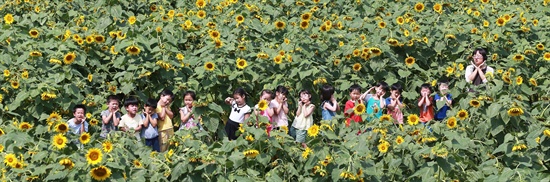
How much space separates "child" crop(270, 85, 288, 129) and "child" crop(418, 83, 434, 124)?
54.8 inches

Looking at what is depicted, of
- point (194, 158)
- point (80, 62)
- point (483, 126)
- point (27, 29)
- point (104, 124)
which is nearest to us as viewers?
point (194, 158)

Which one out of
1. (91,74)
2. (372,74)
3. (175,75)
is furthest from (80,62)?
(372,74)

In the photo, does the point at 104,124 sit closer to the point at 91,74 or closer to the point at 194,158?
the point at 91,74

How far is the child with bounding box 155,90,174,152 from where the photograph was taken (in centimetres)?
852

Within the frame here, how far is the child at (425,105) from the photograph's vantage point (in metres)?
9.05

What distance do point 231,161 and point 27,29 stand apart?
525 cm

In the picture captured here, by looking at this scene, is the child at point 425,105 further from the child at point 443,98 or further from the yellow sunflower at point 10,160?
the yellow sunflower at point 10,160

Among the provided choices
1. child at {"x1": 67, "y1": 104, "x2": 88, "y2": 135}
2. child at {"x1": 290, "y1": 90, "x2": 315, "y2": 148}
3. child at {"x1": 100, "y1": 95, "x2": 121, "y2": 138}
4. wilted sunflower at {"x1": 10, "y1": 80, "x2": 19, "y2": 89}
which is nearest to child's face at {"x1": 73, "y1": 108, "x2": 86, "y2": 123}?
child at {"x1": 67, "y1": 104, "x2": 88, "y2": 135}

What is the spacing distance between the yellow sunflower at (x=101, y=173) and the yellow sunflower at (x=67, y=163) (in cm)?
18

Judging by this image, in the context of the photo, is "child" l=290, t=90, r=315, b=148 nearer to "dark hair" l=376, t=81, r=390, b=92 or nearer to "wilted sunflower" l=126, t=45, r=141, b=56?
"dark hair" l=376, t=81, r=390, b=92

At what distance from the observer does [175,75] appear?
948cm

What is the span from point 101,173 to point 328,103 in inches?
132

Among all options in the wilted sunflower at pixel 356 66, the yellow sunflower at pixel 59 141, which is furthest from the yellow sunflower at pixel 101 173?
the wilted sunflower at pixel 356 66

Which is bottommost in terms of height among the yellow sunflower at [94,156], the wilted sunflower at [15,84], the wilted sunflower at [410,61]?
the wilted sunflower at [410,61]
